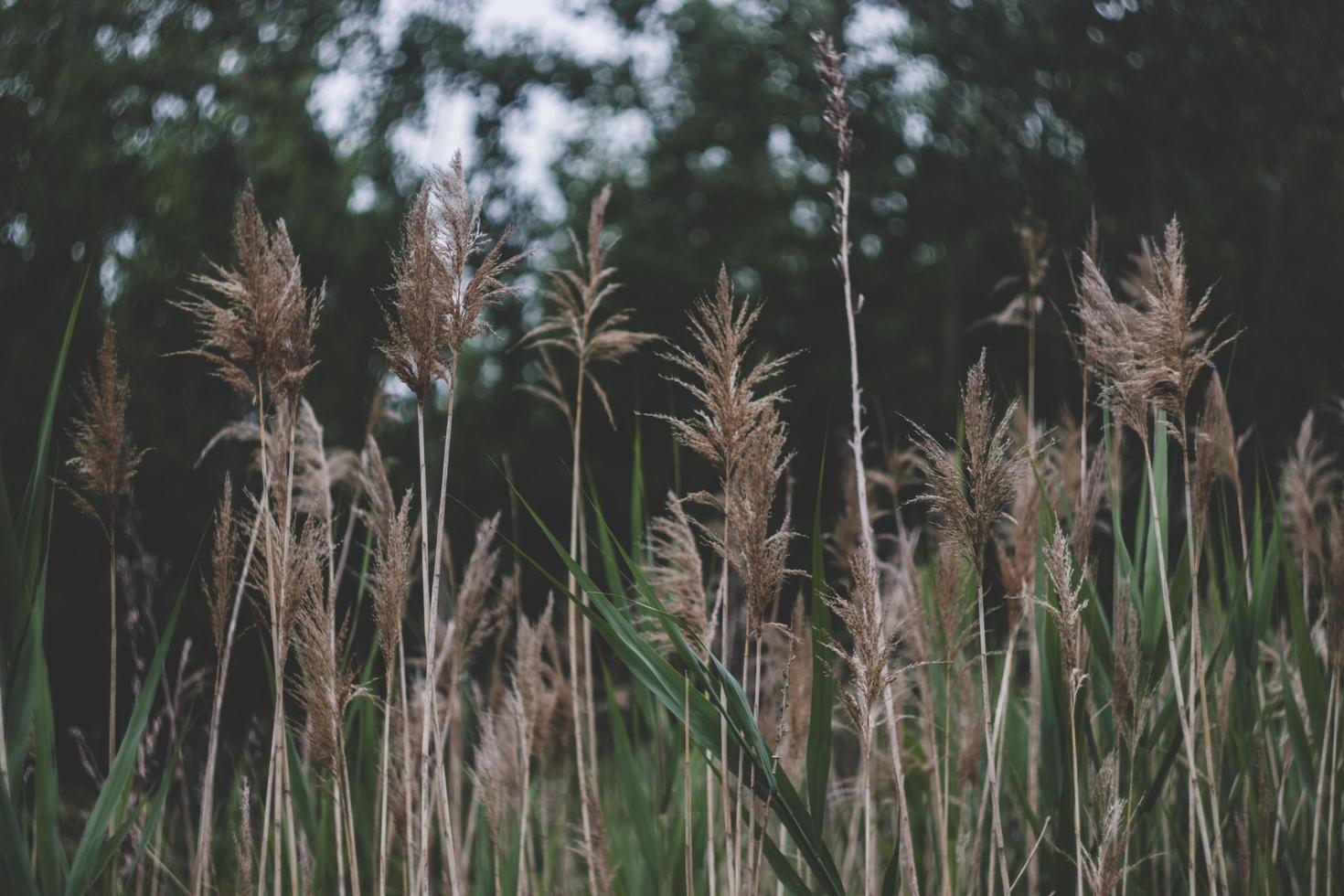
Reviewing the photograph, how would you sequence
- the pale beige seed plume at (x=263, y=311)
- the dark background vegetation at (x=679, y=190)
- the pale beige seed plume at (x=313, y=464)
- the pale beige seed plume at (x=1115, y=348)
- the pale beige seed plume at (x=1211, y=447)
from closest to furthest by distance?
1. the pale beige seed plume at (x=263, y=311)
2. the pale beige seed plume at (x=1115, y=348)
3. the pale beige seed plume at (x=1211, y=447)
4. the pale beige seed plume at (x=313, y=464)
5. the dark background vegetation at (x=679, y=190)

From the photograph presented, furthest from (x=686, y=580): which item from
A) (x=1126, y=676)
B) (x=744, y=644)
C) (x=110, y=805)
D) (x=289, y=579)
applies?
(x=110, y=805)

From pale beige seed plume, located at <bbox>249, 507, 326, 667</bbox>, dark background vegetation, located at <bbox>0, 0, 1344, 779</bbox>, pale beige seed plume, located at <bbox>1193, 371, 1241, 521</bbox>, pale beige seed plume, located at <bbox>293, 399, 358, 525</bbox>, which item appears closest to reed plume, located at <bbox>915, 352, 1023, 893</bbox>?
pale beige seed plume, located at <bbox>1193, 371, 1241, 521</bbox>

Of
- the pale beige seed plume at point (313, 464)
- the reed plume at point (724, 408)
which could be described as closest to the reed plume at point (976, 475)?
the reed plume at point (724, 408)

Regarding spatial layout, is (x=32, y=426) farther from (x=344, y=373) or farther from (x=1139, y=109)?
(x=1139, y=109)

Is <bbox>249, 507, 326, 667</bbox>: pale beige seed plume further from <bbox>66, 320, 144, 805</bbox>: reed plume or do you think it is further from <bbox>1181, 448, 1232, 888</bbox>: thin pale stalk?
<bbox>1181, 448, 1232, 888</bbox>: thin pale stalk

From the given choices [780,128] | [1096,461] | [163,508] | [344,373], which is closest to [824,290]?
[780,128]

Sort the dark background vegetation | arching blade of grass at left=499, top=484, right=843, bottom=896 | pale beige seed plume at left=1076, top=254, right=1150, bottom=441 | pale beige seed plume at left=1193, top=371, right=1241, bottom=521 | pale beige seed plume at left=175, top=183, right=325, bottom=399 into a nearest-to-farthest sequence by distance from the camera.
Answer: arching blade of grass at left=499, top=484, right=843, bottom=896, pale beige seed plume at left=175, top=183, right=325, bottom=399, pale beige seed plume at left=1076, top=254, right=1150, bottom=441, pale beige seed plume at left=1193, top=371, right=1241, bottom=521, the dark background vegetation

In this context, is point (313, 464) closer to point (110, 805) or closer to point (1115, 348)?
point (110, 805)

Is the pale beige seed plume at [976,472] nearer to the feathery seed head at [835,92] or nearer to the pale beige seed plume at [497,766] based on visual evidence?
the feathery seed head at [835,92]

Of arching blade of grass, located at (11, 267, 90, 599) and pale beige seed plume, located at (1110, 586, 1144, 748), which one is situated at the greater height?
arching blade of grass, located at (11, 267, 90, 599)

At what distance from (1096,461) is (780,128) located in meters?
13.7

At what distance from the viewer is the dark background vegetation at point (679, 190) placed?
7.62 metres

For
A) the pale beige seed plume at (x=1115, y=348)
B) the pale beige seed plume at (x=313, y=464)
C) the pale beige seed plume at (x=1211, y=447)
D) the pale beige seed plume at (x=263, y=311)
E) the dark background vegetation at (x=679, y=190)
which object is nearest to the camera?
the pale beige seed plume at (x=263, y=311)

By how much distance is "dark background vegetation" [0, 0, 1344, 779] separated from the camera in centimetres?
762
